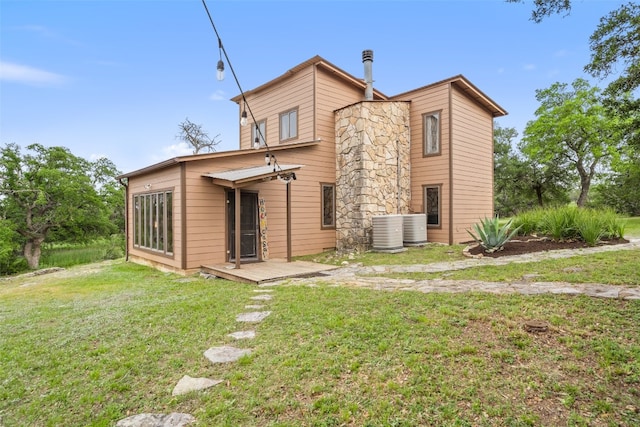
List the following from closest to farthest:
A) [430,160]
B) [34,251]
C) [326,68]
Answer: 1. [326,68]
2. [430,160]
3. [34,251]

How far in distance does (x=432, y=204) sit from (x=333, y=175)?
338 cm

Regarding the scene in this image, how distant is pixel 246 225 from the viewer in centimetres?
910

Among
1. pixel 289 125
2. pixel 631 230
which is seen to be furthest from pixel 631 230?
pixel 289 125

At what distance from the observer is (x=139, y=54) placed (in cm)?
1347

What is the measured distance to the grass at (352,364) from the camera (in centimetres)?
234

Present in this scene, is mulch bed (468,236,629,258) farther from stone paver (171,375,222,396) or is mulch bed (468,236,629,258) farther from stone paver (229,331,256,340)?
stone paver (171,375,222,396)

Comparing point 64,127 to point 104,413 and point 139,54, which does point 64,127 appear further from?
point 104,413

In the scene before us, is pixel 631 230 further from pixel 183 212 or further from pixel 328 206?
pixel 183 212

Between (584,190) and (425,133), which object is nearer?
(425,133)

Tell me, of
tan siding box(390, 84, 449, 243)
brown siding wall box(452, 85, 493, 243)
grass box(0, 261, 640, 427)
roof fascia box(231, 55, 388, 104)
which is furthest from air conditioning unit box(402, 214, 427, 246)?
grass box(0, 261, 640, 427)

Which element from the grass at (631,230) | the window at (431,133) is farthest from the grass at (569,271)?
the window at (431,133)

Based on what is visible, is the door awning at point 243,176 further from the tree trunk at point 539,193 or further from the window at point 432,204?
the tree trunk at point 539,193

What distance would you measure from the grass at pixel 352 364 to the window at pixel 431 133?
295 inches

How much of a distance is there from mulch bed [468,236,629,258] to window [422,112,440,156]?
3593 mm
